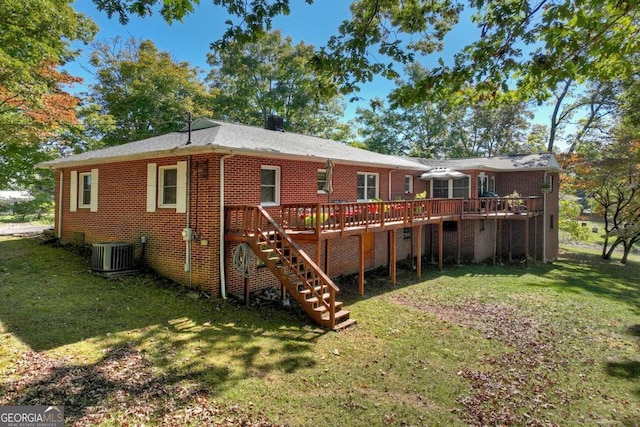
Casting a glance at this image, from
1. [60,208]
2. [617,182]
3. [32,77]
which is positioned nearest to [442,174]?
[617,182]

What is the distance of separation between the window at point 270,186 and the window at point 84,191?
23.3 feet

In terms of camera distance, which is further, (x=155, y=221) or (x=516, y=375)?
(x=155, y=221)

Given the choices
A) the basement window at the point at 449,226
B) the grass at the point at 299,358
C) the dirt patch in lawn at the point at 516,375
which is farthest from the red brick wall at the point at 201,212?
the dirt patch in lawn at the point at 516,375

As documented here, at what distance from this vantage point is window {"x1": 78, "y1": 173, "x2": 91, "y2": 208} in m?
13.1

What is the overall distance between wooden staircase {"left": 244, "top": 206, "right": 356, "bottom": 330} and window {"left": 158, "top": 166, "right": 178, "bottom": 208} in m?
2.71

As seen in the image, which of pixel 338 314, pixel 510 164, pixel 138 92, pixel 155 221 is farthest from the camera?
pixel 138 92

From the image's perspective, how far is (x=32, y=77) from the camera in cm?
1312

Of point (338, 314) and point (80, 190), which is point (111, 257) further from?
point (338, 314)

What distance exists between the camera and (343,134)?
111ft

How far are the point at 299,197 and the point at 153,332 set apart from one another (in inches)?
238

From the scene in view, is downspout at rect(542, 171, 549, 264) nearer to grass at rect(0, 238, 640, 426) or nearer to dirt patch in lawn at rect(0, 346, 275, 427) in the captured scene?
grass at rect(0, 238, 640, 426)

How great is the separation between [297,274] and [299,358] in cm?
239

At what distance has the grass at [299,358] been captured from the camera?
4.80 metres

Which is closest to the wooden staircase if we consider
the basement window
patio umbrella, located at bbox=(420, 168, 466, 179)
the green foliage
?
patio umbrella, located at bbox=(420, 168, 466, 179)
